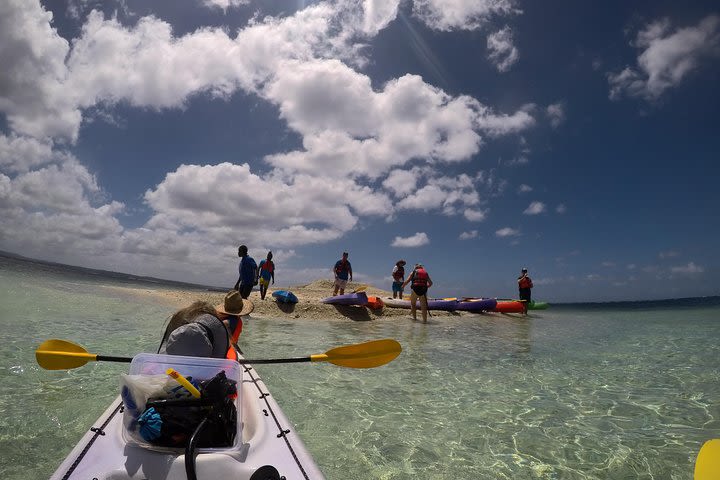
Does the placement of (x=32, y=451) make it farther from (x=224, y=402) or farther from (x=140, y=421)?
(x=224, y=402)

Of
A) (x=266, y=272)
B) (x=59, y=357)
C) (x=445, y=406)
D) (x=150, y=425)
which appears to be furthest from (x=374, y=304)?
(x=150, y=425)

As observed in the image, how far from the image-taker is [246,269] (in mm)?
14172

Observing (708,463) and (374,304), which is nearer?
(708,463)

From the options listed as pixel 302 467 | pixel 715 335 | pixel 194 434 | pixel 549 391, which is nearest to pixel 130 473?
pixel 194 434

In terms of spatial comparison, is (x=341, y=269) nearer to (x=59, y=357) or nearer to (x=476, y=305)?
Result: (x=476, y=305)

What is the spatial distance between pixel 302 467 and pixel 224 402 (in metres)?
0.76

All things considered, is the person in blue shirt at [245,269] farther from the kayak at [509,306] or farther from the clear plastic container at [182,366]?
the kayak at [509,306]

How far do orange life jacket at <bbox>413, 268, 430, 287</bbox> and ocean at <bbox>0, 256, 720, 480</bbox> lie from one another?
13.8 feet

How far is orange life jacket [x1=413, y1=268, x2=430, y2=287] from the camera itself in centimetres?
1530

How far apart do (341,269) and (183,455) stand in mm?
16046

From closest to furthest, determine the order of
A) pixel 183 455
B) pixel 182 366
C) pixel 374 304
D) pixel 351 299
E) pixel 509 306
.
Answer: pixel 183 455 → pixel 182 366 → pixel 351 299 → pixel 374 304 → pixel 509 306

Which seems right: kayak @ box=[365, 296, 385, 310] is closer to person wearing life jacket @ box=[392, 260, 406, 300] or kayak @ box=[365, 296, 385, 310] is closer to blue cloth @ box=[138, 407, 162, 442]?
person wearing life jacket @ box=[392, 260, 406, 300]

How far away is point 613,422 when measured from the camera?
5.49m

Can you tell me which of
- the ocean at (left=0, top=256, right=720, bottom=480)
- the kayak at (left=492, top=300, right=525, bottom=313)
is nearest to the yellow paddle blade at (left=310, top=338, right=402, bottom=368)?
the ocean at (left=0, top=256, right=720, bottom=480)
